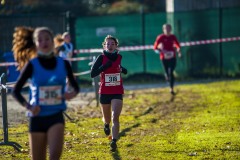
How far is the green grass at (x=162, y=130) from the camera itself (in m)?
10.2

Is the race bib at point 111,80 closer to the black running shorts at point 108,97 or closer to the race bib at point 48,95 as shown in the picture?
the black running shorts at point 108,97

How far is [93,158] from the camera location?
391 inches

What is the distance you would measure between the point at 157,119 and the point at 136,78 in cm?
1084

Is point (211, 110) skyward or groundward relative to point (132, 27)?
groundward

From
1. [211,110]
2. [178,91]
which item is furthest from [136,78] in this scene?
[211,110]

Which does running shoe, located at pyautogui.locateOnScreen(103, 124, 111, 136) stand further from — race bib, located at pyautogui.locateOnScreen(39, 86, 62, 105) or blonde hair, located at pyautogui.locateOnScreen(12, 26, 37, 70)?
race bib, located at pyautogui.locateOnScreen(39, 86, 62, 105)

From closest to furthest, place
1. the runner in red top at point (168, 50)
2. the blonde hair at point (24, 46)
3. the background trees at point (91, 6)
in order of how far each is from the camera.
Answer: the blonde hair at point (24, 46)
the runner in red top at point (168, 50)
the background trees at point (91, 6)

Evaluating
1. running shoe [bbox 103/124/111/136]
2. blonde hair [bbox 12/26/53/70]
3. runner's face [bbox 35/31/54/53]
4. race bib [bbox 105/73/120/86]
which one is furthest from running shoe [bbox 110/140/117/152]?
runner's face [bbox 35/31/54/53]

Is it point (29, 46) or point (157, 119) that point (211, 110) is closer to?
point (157, 119)

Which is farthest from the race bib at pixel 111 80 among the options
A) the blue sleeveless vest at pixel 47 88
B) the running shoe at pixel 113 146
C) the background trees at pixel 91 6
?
the background trees at pixel 91 6

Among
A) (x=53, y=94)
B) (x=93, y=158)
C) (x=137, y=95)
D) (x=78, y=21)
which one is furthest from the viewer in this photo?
(x=78, y=21)

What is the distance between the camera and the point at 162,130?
12688mm

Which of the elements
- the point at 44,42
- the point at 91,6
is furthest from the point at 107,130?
the point at 91,6

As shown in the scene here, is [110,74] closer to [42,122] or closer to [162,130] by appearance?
[162,130]
